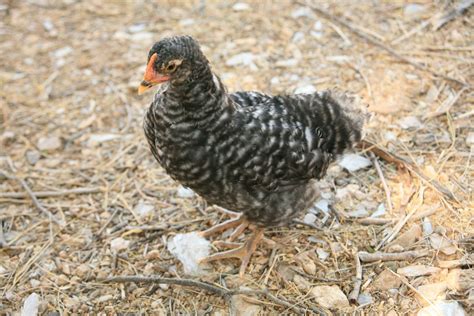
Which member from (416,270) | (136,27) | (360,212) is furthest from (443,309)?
(136,27)

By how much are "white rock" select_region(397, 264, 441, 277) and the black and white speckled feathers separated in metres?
0.65

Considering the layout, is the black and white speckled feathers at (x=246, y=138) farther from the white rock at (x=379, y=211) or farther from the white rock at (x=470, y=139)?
the white rock at (x=470, y=139)

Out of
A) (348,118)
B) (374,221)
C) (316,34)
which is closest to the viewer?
(348,118)

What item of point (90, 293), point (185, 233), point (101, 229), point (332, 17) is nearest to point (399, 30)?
point (332, 17)

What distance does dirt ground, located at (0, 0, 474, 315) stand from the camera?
117 inches

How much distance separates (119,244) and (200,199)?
Result: 65 centimetres

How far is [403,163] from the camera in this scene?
349 centimetres

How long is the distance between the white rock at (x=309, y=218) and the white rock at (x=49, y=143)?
2072mm

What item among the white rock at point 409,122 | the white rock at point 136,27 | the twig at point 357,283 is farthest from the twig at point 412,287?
the white rock at point 136,27

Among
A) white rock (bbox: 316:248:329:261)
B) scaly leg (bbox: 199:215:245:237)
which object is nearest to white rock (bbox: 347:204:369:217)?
white rock (bbox: 316:248:329:261)

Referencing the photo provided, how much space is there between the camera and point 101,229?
3463 millimetres

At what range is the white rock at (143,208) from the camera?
3568mm

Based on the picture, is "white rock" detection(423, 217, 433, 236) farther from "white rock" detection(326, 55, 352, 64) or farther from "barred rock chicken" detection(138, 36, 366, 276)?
"white rock" detection(326, 55, 352, 64)

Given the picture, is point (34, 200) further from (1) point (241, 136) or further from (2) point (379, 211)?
(2) point (379, 211)
